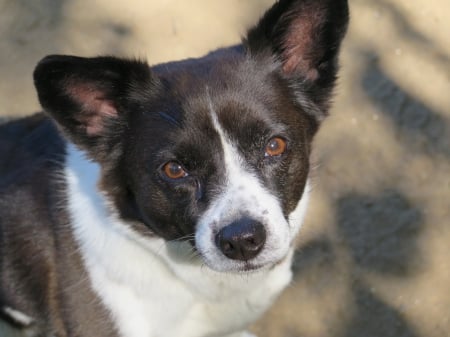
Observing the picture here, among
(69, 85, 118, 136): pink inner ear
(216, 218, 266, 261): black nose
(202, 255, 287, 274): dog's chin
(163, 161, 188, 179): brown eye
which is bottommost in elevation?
(202, 255, 287, 274): dog's chin

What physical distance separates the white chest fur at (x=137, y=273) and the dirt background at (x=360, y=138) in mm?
879

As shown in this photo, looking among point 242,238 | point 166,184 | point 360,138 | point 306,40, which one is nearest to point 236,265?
point 242,238

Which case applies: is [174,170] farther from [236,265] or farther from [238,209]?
[236,265]

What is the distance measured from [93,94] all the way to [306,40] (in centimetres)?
99

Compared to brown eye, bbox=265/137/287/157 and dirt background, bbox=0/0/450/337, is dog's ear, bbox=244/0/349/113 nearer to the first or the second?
brown eye, bbox=265/137/287/157

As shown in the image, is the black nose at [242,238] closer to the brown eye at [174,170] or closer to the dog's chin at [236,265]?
the dog's chin at [236,265]

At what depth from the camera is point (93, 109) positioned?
3170mm

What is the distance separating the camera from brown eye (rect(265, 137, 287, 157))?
9.74 ft

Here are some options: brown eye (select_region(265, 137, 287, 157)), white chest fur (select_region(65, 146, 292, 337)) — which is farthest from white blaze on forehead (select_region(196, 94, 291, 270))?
white chest fur (select_region(65, 146, 292, 337))

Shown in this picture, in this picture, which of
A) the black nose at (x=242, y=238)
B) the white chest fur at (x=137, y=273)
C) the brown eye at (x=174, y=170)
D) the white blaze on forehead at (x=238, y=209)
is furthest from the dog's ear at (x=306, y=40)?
the white chest fur at (x=137, y=273)

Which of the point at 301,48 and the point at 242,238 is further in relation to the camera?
the point at 301,48

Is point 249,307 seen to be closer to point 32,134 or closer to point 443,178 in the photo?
point 32,134

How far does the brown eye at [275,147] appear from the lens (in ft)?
9.74

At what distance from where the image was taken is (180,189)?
2967 millimetres
